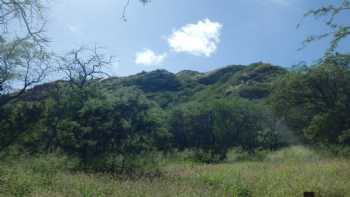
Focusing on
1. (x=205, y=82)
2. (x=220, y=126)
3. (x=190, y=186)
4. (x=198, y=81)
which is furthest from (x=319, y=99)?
(x=205, y=82)

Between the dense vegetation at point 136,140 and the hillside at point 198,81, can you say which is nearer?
the dense vegetation at point 136,140

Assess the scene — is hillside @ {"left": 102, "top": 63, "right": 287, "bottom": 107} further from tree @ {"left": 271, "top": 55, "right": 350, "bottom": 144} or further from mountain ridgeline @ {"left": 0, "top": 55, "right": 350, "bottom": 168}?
tree @ {"left": 271, "top": 55, "right": 350, "bottom": 144}

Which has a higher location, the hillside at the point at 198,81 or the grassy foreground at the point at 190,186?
the hillside at the point at 198,81

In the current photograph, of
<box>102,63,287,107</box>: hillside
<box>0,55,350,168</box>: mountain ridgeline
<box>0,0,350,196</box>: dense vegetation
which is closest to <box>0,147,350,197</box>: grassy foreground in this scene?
<box>0,0,350,196</box>: dense vegetation

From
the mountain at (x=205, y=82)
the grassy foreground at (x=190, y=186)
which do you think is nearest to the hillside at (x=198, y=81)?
the mountain at (x=205, y=82)

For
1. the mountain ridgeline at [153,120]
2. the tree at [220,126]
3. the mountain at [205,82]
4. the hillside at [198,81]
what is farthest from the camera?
the hillside at [198,81]

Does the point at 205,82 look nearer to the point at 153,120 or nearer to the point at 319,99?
the point at 319,99

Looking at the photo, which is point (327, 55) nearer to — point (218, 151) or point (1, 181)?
point (1, 181)

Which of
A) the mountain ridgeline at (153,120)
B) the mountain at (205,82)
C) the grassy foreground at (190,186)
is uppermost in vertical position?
the mountain at (205,82)

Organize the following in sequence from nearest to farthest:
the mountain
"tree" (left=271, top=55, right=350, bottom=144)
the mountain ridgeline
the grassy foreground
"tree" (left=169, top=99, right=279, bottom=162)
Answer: the grassy foreground, the mountain ridgeline, "tree" (left=271, top=55, right=350, bottom=144), "tree" (left=169, top=99, right=279, bottom=162), the mountain

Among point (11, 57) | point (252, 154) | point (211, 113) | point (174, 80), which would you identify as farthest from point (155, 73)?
point (11, 57)

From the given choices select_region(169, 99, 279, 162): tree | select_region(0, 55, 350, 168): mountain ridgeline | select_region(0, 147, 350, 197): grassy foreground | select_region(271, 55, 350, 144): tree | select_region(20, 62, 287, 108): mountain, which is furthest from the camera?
select_region(20, 62, 287, 108): mountain

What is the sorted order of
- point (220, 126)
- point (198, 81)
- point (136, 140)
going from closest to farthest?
point (136, 140), point (220, 126), point (198, 81)

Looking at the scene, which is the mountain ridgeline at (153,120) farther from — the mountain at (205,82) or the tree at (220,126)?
the mountain at (205,82)
